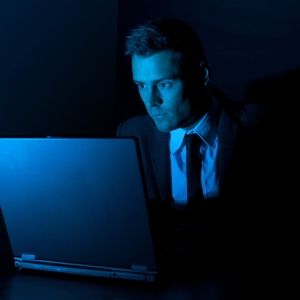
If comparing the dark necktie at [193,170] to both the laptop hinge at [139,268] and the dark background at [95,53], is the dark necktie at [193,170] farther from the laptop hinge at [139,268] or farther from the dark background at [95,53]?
the laptop hinge at [139,268]

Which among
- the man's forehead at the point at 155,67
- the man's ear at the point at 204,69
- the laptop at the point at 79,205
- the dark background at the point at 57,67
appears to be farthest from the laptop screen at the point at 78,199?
the man's ear at the point at 204,69

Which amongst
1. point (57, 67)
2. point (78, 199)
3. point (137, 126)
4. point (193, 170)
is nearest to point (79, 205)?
point (78, 199)

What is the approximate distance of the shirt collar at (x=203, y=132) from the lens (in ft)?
6.73

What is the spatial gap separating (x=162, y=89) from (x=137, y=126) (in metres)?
0.29

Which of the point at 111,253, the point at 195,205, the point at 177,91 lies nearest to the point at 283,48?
the point at 177,91

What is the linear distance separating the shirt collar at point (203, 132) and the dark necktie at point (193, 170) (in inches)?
2.9

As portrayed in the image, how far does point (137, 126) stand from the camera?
2.25 metres

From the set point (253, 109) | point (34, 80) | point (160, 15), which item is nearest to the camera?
point (253, 109)

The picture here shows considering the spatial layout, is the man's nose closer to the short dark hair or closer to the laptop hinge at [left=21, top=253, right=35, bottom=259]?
the short dark hair

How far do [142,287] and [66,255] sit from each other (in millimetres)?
205

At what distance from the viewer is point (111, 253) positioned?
1.04 meters

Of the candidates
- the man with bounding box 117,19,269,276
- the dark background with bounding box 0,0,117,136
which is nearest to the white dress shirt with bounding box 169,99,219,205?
the man with bounding box 117,19,269,276

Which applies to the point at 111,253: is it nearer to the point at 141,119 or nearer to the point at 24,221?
the point at 24,221

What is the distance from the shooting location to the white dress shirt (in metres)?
2.07
